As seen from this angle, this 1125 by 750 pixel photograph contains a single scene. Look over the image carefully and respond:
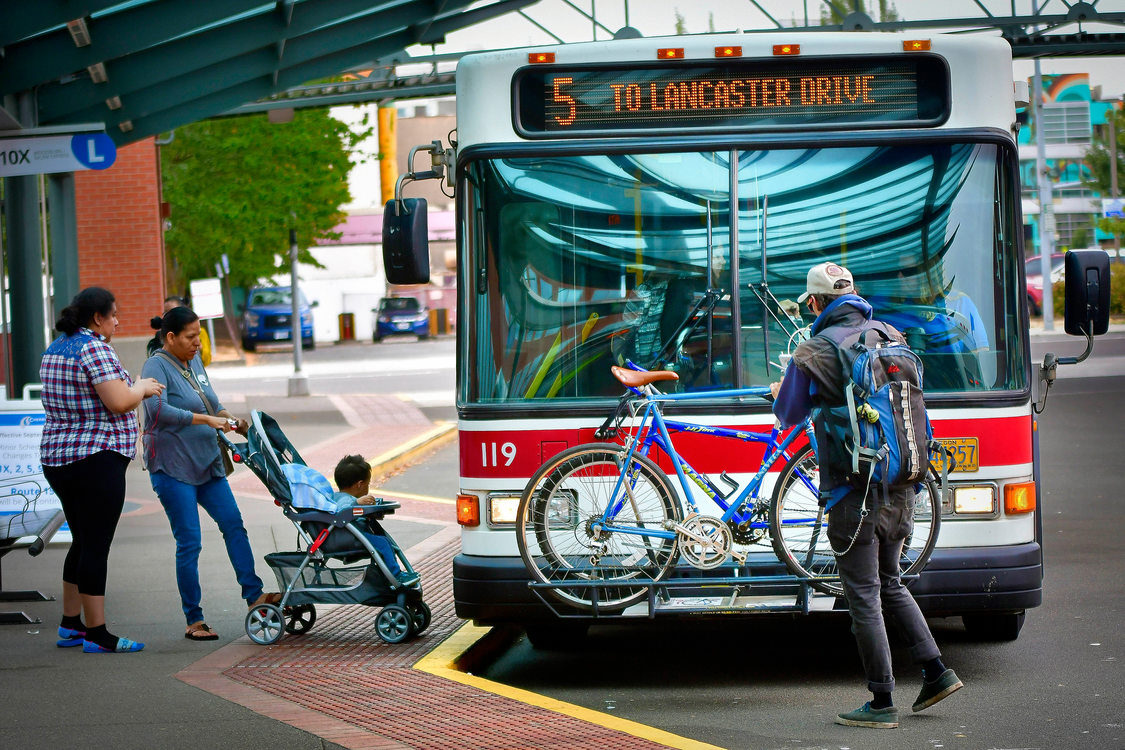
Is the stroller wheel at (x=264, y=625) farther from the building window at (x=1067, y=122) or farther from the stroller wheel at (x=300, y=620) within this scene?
the building window at (x=1067, y=122)

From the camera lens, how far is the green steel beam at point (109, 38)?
12805 millimetres

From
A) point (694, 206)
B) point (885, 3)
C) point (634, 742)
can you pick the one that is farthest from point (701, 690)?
point (885, 3)

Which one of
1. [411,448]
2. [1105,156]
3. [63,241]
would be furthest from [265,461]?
[1105,156]

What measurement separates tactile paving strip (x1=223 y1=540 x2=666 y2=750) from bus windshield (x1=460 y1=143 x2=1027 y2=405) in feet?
4.37

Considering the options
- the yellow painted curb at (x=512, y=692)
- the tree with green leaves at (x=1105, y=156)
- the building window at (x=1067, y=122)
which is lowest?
the yellow painted curb at (x=512, y=692)

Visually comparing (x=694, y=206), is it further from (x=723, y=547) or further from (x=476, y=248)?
(x=723, y=547)

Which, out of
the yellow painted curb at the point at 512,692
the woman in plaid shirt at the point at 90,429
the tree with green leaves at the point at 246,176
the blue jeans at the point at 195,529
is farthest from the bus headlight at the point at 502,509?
the tree with green leaves at the point at 246,176

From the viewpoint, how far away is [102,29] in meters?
13.0

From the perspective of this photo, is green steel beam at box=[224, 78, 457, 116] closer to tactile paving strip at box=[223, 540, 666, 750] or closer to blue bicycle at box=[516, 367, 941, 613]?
tactile paving strip at box=[223, 540, 666, 750]

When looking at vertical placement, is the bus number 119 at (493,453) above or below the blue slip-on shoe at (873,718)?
above

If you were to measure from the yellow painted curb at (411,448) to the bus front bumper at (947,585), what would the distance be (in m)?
9.63

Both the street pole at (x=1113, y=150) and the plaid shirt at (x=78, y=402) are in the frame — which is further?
the street pole at (x=1113, y=150)

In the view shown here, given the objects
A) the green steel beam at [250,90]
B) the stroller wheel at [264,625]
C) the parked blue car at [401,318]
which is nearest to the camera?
the stroller wheel at [264,625]

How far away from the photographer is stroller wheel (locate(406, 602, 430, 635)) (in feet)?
26.2
